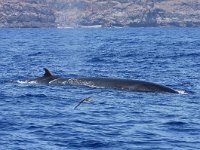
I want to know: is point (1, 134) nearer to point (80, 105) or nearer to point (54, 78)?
point (80, 105)

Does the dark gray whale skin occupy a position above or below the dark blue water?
below

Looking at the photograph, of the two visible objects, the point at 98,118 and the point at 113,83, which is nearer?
the point at 98,118

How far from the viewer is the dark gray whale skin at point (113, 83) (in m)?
30.0

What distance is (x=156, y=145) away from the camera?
60.2 ft

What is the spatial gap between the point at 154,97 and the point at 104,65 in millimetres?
21122

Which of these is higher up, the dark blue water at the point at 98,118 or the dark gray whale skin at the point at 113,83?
the dark blue water at the point at 98,118

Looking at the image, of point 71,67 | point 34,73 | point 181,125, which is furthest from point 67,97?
point 71,67

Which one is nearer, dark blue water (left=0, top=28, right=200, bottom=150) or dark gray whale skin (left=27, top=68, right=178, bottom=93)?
dark blue water (left=0, top=28, right=200, bottom=150)

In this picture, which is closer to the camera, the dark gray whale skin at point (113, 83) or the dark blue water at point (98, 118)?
the dark blue water at point (98, 118)

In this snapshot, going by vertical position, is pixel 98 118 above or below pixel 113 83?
above

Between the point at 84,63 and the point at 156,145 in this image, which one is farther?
the point at 84,63

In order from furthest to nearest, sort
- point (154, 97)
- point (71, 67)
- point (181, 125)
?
1. point (71, 67)
2. point (154, 97)
3. point (181, 125)

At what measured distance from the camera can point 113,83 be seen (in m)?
31.3

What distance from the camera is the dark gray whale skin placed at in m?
30.0
